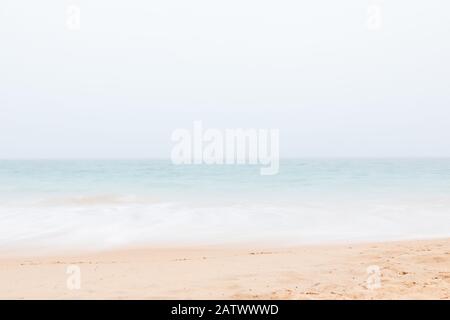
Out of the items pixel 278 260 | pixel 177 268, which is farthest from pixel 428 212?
pixel 177 268

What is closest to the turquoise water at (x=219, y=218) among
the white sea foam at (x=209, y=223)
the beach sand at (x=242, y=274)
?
the white sea foam at (x=209, y=223)

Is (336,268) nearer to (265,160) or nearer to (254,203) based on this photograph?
(254,203)

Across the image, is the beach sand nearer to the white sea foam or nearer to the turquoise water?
the white sea foam

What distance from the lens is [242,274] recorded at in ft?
23.2

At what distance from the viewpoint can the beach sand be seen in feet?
19.4

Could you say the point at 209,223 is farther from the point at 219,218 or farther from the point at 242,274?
the point at 242,274

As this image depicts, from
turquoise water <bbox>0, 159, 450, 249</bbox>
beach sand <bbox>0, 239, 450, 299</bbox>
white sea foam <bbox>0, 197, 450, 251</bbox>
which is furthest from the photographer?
turquoise water <bbox>0, 159, 450, 249</bbox>

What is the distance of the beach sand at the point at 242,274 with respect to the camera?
5910 mm

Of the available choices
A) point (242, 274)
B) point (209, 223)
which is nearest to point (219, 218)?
point (209, 223)

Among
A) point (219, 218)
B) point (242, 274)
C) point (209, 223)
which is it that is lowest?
point (219, 218)

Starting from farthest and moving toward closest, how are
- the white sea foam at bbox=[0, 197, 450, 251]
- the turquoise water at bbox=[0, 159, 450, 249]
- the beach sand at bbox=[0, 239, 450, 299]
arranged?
the turquoise water at bbox=[0, 159, 450, 249] → the white sea foam at bbox=[0, 197, 450, 251] → the beach sand at bbox=[0, 239, 450, 299]

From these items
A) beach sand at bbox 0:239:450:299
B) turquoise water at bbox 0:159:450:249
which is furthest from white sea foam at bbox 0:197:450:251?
beach sand at bbox 0:239:450:299
